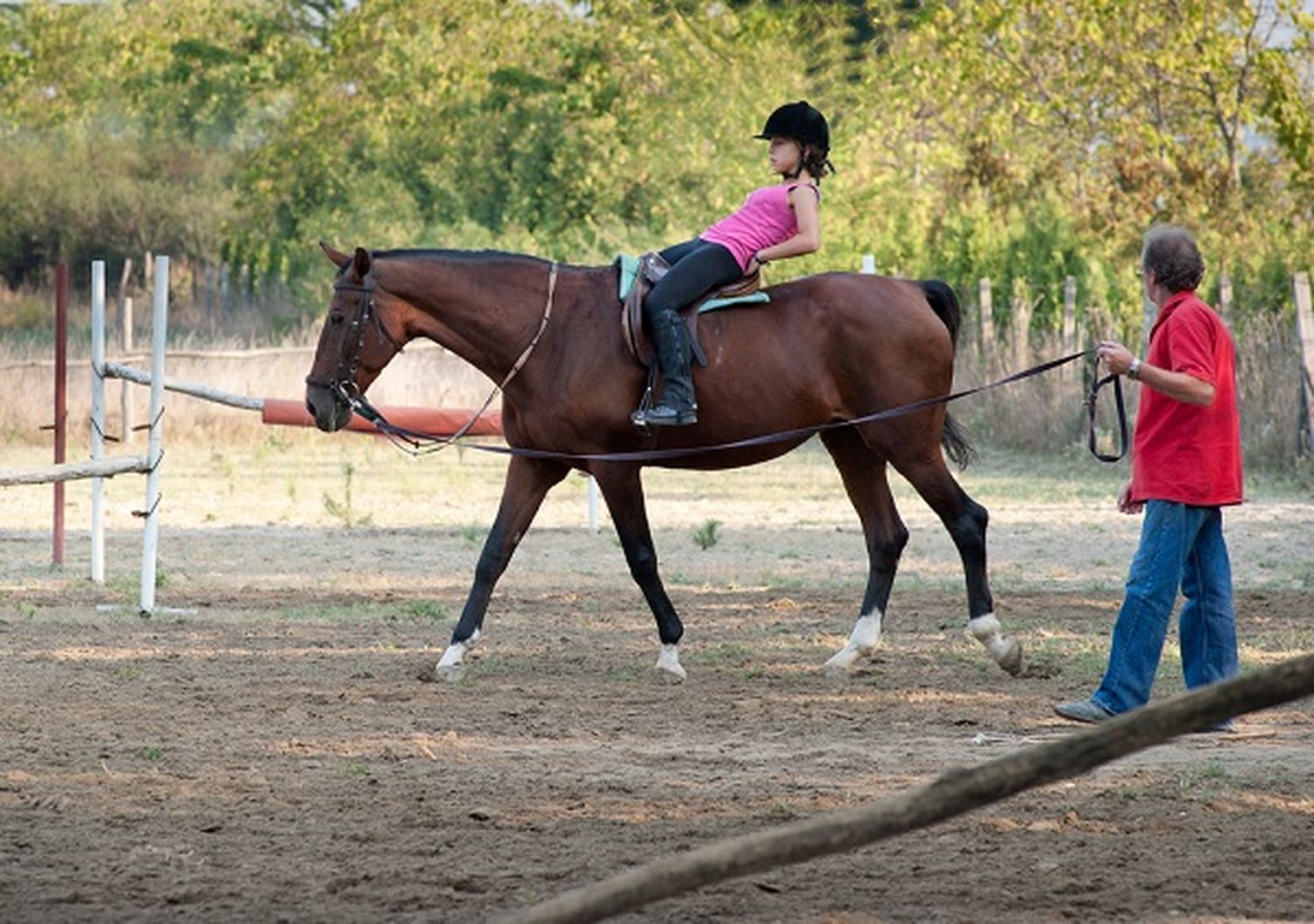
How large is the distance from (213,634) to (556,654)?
188cm

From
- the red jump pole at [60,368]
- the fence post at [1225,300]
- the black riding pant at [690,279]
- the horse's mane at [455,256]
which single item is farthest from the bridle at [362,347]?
the fence post at [1225,300]

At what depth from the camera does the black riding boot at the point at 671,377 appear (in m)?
10.6

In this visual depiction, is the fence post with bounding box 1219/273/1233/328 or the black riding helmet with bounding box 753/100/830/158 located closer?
the black riding helmet with bounding box 753/100/830/158

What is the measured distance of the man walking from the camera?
862cm

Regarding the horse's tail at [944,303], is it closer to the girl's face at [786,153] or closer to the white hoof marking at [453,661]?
the girl's face at [786,153]

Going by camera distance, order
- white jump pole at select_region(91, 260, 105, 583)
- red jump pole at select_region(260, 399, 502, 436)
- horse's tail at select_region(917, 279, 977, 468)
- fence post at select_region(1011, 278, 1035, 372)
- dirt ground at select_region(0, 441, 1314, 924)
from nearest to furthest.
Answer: dirt ground at select_region(0, 441, 1314, 924) < horse's tail at select_region(917, 279, 977, 468) < white jump pole at select_region(91, 260, 105, 583) < red jump pole at select_region(260, 399, 502, 436) < fence post at select_region(1011, 278, 1035, 372)

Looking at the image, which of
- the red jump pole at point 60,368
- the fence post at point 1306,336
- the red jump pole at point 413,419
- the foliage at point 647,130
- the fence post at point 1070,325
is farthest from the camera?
the foliage at point 647,130

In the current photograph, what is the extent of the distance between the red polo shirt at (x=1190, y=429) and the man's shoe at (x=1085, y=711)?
0.82 meters

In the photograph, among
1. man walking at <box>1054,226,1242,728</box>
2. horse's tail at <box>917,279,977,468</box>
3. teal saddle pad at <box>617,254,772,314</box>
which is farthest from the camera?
horse's tail at <box>917,279,977,468</box>

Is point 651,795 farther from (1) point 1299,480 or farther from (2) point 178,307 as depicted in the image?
(2) point 178,307

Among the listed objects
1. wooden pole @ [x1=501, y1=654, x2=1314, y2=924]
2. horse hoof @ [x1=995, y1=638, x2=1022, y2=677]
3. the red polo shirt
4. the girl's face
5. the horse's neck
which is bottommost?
horse hoof @ [x1=995, y1=638, x2=1022, y2=677]

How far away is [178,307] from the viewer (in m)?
50.7

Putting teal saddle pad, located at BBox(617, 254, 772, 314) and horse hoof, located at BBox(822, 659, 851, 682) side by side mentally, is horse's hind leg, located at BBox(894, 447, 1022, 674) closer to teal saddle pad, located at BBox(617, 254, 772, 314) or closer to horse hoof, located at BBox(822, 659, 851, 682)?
horse hoof, located at BBox(822, 659, 851, 682)

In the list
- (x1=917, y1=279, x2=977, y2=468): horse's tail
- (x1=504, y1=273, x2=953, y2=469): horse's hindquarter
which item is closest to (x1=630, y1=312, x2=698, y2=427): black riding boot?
(x1=504, y1=273, x2=953, y2=469): horse's hindquarter
